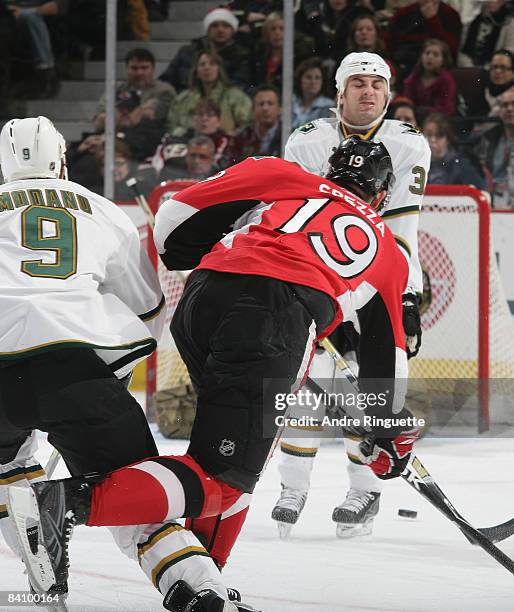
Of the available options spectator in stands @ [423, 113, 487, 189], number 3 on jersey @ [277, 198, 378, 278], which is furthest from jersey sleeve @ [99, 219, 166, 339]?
spectator in stands @ [423, 113, 487, 189]

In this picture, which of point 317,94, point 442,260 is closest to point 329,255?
point 442,260

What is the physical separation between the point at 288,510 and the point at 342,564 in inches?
12.8

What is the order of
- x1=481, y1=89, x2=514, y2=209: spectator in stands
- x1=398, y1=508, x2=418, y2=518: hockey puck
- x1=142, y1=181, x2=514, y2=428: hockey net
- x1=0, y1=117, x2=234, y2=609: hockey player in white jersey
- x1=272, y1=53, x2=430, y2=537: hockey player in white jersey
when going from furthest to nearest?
x1=481, y1=89, x2=514, y2=209: spectator in stands < x1=142, y1=181, x2=514, y2=428: hockey net < x1=398, y1=508, x2=418, y2=518: hockey puck < x1=272, y1=53, x2=430, y2=537: hockey player in white jersey < x1=0, y1=117, x2=234, y2=609: hockey player in white jersey

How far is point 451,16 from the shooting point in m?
5.34

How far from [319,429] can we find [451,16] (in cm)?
305

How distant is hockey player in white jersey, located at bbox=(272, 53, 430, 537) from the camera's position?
2850 millimetres

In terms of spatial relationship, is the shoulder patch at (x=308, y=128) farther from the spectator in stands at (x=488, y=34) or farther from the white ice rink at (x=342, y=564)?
the spectator in stands at (x=488, y=34)

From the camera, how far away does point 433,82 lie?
5238mm

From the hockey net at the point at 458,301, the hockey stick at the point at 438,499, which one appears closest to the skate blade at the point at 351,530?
the hockey stick at the point at 438,499

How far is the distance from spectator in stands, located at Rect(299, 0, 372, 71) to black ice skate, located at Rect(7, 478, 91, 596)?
3.67 metres

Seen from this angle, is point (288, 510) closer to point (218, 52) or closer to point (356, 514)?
point (356, 514)

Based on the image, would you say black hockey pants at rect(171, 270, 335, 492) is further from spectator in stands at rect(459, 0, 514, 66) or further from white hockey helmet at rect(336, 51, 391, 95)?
spectator in stands at rect(459, 0, 514, 66)

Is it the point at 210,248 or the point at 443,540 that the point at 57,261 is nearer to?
the point at 210,248

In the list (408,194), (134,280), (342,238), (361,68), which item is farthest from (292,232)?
(361,68)
